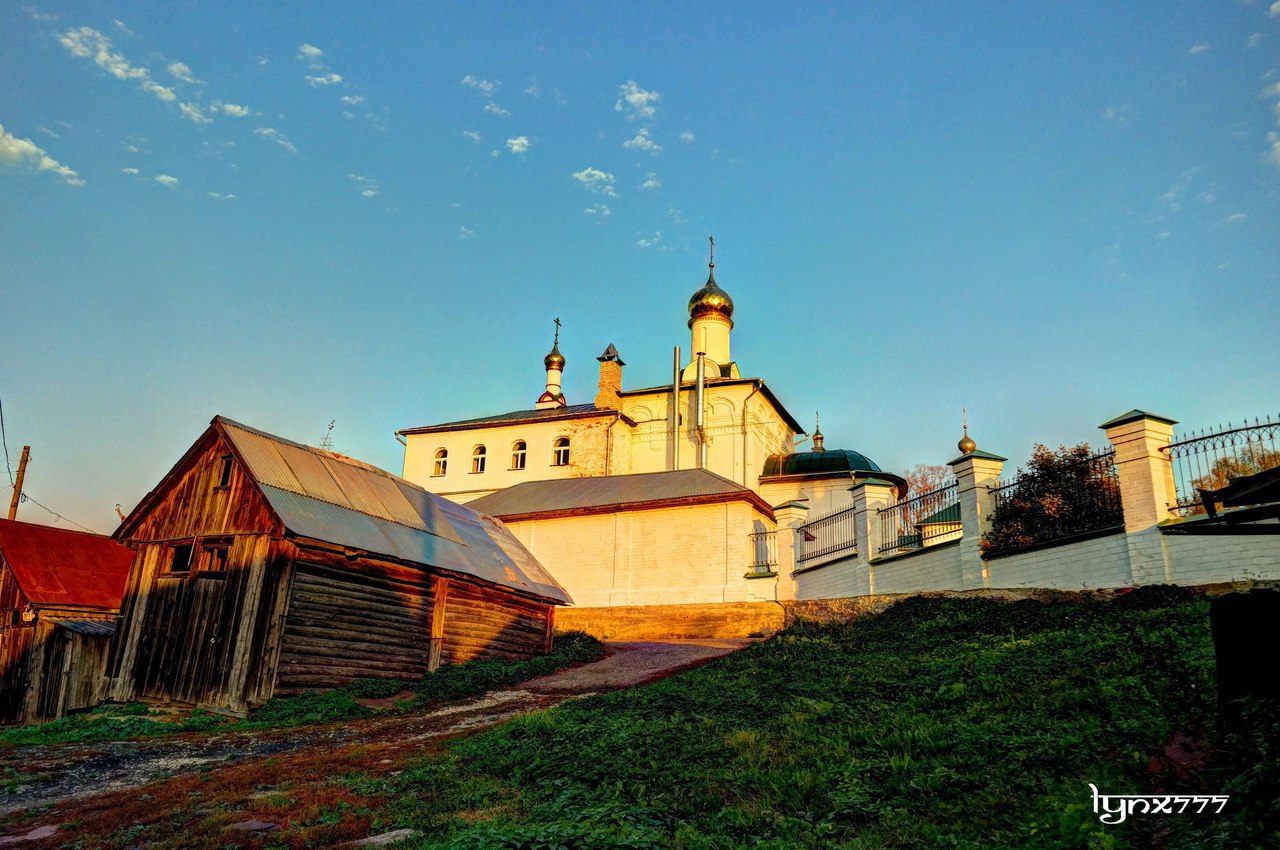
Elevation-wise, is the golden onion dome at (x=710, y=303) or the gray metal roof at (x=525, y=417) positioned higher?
the golden onion dome at (x=710, y=303)

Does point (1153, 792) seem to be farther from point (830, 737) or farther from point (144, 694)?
point (144, 694)

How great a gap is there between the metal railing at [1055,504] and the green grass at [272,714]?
32.7ft

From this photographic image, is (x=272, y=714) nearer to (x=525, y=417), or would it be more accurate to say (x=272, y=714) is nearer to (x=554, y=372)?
(x=525, y=417)

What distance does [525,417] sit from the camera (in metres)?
40.2

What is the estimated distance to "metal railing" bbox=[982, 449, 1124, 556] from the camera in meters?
12.8

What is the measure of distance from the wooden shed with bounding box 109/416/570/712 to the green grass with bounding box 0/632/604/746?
0.34 m

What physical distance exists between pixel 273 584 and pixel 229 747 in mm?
3831

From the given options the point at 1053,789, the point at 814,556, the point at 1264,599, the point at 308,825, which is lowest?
the point at 308,825

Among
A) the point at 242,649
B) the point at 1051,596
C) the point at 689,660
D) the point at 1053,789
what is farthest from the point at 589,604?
the point at 1053,789

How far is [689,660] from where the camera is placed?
55.1 feet

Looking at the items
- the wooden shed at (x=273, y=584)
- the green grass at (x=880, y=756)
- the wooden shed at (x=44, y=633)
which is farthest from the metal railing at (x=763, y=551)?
the wooden shed at (x=44, y=633)

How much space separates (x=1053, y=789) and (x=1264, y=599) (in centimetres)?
188

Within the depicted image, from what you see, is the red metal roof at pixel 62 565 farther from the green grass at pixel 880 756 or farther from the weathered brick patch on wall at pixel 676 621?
the green grass at pixel 880 756

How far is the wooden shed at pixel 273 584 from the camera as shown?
46.0 ft
